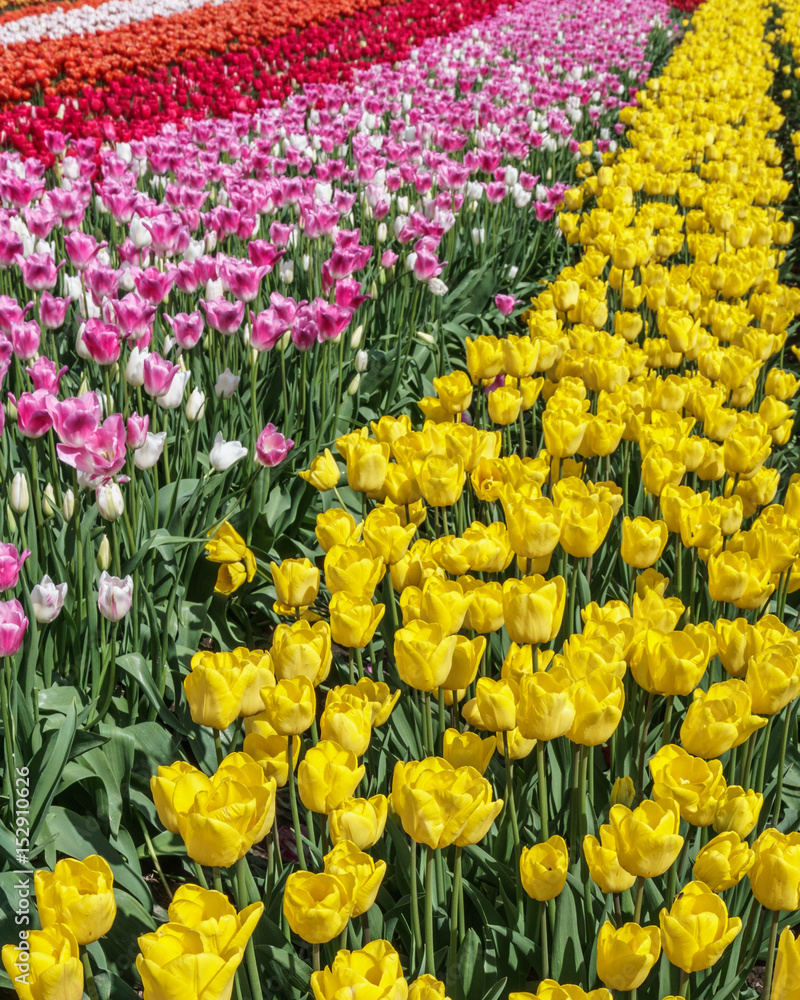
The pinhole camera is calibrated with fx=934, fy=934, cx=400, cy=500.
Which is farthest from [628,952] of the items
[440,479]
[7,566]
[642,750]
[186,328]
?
[186,328]

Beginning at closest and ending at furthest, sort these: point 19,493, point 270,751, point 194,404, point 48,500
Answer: point 270,751, point 19,493, point 48,500, point 194,404

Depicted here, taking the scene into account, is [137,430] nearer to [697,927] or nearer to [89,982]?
[89,982]

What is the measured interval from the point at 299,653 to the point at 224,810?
0.96 feet

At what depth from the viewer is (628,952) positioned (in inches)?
39.1

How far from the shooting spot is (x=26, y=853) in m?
1.48

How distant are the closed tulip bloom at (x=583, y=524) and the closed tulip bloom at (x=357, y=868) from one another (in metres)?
0.75

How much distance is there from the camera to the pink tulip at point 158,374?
217 cm

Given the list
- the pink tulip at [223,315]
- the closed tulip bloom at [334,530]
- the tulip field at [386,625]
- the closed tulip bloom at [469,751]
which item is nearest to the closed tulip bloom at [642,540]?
the tulip field at [386,625]

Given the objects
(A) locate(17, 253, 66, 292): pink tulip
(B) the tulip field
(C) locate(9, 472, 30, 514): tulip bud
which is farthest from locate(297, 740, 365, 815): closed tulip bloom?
(A) locate(17, 253, 66, 292): pink tulip

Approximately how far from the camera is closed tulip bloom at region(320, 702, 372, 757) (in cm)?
115

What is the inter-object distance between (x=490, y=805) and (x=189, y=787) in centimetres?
34

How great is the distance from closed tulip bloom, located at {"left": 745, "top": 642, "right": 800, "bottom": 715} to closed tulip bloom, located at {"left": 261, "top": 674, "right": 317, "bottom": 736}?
0.60m

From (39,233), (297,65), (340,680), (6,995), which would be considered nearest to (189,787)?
(6,995)

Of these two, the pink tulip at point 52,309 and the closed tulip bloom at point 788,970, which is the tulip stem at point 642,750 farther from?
the pink tulip at point 52,309
